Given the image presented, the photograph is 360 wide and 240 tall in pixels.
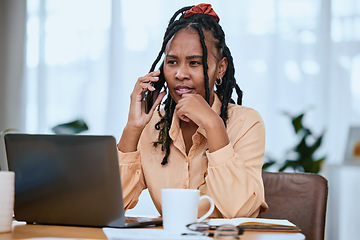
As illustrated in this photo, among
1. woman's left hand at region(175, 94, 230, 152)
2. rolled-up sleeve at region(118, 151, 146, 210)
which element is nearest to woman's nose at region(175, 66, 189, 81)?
woman's left hand at region(175, 94, 230, 152)

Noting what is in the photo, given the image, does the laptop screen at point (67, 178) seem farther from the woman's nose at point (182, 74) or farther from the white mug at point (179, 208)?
the woman's nose at point (182, 74)

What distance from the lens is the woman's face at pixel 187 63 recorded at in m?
1.54

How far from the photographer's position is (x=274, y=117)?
128 inches

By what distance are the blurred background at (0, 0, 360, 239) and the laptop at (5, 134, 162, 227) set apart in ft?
6.44

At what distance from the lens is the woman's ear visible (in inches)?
64.9

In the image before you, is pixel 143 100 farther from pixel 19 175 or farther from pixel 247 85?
pixel 247 85

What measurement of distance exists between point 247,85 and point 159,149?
1757mm

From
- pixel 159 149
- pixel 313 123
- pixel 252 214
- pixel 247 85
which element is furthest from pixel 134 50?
pixel 252 214

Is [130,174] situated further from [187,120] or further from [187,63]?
[187,63]

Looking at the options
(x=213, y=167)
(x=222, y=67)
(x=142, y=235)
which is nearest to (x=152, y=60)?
(x=222, y=67)

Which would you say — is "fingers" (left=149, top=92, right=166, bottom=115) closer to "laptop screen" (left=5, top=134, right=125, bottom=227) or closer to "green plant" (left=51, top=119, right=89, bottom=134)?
"laptop screen" (left=5, top=134, right=125, bottom=227)

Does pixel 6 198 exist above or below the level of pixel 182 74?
below

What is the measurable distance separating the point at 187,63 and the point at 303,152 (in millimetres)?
1595

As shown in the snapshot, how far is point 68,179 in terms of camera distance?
1072 mm
